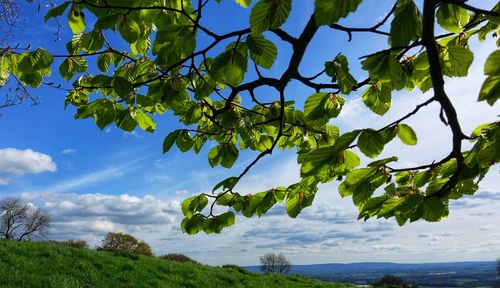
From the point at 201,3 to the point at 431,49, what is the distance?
58.6 inches

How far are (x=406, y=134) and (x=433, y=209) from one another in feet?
1.66

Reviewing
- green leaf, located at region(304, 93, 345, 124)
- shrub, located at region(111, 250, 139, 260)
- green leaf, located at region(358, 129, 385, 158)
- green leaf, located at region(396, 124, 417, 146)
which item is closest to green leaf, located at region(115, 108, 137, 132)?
green leaf, located at region(304, 93, 345, 124)

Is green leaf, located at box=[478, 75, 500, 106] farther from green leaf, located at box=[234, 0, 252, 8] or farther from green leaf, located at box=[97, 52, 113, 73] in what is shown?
green leaf, located at box=[97, 52, 113, 73]

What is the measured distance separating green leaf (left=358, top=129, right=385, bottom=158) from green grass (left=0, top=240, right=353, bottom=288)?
14104mm

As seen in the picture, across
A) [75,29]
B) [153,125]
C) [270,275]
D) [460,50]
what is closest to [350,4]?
[460,50]

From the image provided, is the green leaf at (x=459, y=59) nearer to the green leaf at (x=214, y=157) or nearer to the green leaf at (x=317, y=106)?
the green leaf at (x=317, y=106)

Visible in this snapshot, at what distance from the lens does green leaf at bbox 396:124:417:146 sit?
2.59 metres

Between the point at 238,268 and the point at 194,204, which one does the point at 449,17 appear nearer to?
the point at 194,204

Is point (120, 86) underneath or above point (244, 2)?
underneath

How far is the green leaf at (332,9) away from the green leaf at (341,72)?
3.28 feet

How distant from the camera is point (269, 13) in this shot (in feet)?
6.59

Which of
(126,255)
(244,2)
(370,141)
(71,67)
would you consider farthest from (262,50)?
(126,255)

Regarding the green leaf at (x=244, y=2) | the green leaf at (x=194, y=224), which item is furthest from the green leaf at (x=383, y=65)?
the green leaf at (x=194, y=224)

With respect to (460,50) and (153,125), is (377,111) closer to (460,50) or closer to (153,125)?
(460,50)
